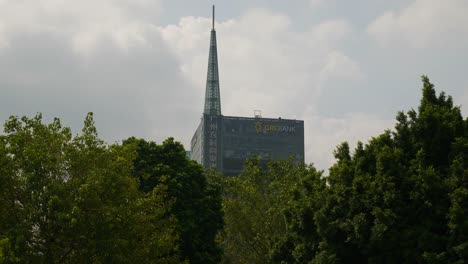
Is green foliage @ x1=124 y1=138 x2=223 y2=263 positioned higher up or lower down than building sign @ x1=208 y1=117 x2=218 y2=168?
lower down

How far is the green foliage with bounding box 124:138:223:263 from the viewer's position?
131 feet

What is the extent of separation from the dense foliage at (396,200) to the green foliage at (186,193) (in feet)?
29.3

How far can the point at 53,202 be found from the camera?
2373 centimetres

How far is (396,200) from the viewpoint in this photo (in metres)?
24.8

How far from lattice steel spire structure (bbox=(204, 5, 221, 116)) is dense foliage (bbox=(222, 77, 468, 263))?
5778 inches

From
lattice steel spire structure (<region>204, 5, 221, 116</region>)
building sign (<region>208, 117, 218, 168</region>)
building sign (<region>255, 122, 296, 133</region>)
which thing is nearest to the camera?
building sign (<region>208, 117, 218, 168</region>)

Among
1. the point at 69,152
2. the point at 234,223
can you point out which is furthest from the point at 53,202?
the point at 234,223

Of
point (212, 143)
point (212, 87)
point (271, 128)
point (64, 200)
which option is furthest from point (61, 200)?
point (212, 87)

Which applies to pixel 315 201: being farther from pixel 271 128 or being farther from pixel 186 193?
pixel 271 128

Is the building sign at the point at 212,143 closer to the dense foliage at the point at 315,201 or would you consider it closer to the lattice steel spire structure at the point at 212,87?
the lattice steel spire structure at the point at 212,87

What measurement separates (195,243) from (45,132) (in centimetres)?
1658

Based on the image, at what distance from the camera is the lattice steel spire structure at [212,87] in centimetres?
17912

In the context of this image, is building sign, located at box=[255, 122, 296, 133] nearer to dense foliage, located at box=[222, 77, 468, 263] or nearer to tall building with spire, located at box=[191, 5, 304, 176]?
tall building with spire, located at box=[191, 5, 304, 176]

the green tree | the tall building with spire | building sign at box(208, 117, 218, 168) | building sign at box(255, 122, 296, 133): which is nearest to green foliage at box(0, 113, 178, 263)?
the green tree
